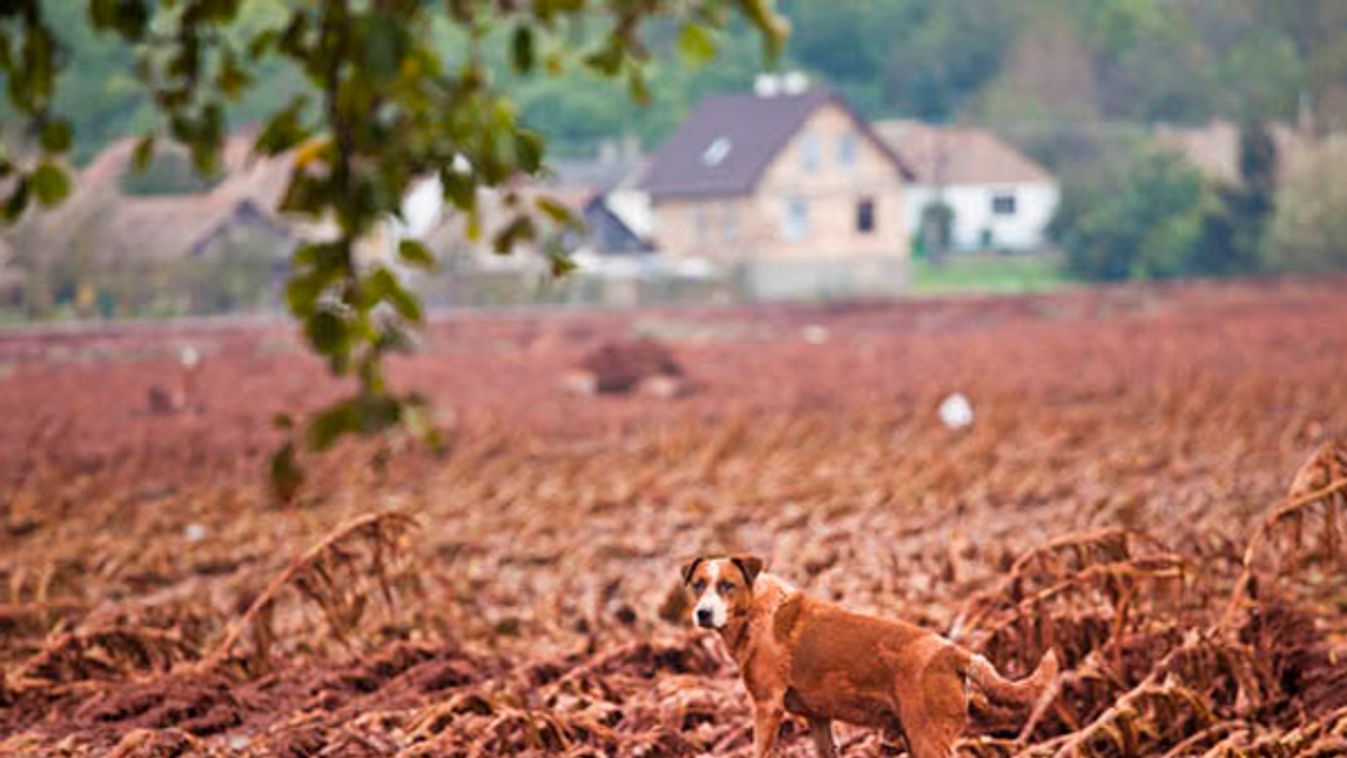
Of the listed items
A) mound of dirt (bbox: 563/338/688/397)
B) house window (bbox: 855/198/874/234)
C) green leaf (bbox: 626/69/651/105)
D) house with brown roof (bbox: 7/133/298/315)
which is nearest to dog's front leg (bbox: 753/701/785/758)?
green leaf (bbox: 626/69/651/105)

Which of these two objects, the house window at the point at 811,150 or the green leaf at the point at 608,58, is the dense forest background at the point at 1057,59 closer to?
the house window at the point at 811,150

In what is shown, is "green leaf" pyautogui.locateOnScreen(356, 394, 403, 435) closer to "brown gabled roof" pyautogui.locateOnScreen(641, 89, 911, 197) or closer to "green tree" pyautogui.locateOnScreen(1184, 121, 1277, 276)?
"brown gabled roof" pyautogui.locateOnScreen(641, 89, 911, 197)

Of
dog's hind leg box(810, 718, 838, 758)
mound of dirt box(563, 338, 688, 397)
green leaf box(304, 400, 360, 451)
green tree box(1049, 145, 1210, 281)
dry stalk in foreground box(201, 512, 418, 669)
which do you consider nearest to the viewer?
green leaf box(304, 400, 360, 451)

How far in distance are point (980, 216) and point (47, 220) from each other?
122ft

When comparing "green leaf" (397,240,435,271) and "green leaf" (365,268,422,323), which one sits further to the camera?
"green leaf" (397,240,435,271)

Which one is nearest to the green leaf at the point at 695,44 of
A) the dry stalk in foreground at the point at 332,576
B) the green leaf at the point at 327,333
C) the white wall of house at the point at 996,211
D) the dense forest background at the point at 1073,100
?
the green leaf at the point at 327,333

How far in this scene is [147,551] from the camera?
14.3 m

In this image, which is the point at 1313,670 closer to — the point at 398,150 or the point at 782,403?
the point at 398,150

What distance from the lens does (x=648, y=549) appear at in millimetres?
13750

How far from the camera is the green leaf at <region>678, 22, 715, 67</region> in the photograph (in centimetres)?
454

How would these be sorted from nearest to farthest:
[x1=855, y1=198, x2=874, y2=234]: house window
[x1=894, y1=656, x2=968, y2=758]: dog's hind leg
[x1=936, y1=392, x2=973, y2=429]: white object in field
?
1. [x1=894, y1=656, x2=968, y2=758]: dog's hind leg
2. [x1=936, y1=392, x2=973, y2=429]: white object in field
3. [x1=855, y1=198, x2=874, y2=234]: house window

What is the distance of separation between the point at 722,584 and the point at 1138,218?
59.9m

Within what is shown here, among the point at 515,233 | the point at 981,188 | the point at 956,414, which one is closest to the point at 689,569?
the point at 515,233

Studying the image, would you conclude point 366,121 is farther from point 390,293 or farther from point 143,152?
point 143,152
